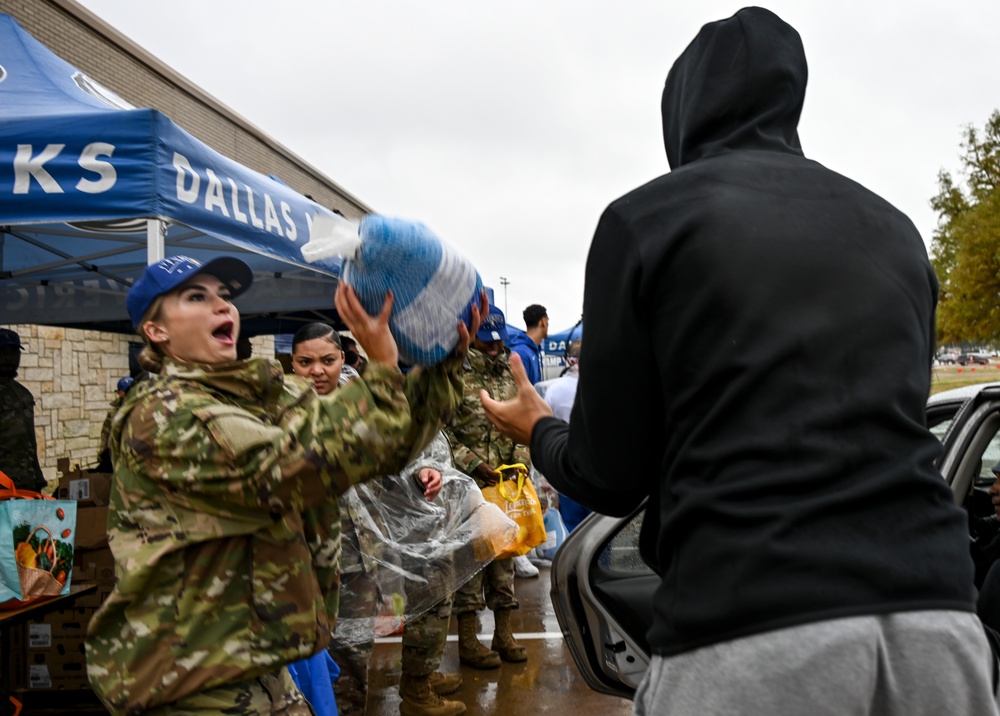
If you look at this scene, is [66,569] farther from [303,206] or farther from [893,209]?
[893,209]

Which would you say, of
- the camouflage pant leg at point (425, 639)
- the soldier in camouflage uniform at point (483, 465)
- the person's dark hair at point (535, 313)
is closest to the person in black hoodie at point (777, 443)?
the camouflage pant leg at point (425, 639)

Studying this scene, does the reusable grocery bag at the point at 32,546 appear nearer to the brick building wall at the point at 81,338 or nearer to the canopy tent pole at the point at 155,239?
the canopy tent pole at the point at 155,239

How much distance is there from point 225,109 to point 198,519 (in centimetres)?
1539

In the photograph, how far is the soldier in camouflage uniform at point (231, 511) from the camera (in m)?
1.73

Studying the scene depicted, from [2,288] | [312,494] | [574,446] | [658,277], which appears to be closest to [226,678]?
[312,494]

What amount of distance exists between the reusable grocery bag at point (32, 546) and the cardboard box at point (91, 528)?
25.7 inches

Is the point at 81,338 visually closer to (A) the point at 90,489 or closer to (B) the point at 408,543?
(A) the point at 90,489

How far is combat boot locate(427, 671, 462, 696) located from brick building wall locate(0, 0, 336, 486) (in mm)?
5327

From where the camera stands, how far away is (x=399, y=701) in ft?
15.8

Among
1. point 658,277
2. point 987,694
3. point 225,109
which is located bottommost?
point 987,694

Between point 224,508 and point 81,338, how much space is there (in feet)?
33.2

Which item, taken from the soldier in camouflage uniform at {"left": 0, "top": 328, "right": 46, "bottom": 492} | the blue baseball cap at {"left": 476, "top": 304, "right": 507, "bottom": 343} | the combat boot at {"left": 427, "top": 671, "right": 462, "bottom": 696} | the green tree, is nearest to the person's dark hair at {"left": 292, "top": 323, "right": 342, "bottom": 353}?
the blue baseball cap at {"left": 476, "top": 304, "right": 507, "bottom": 343}

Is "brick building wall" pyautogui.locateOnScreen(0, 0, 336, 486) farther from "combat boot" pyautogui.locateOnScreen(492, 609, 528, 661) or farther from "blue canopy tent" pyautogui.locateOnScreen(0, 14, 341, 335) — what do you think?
"combat boot" pyautogui.locateOnScreen(492, 609, 528, 661)

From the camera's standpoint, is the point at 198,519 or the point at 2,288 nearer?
the point at 198,519
